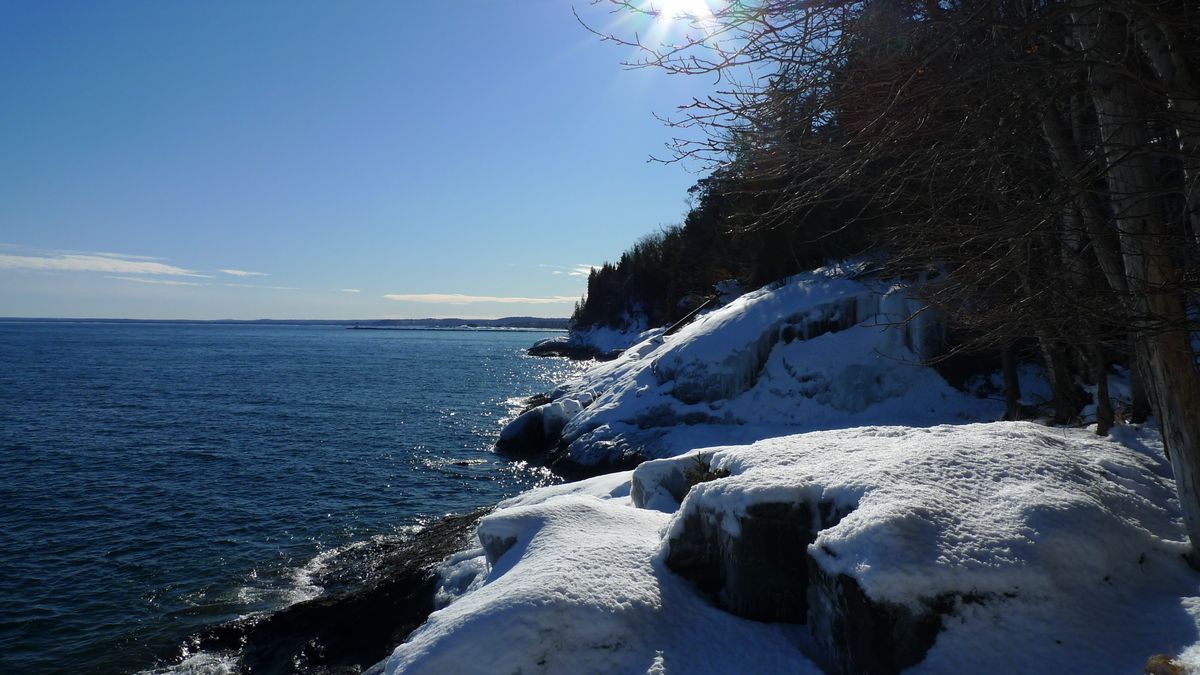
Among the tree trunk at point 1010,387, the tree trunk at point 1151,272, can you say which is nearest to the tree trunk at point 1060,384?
the tree trunk at point 1010,387

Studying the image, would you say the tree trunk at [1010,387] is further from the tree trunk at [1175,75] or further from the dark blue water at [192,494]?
the dark blue water at [192,494]

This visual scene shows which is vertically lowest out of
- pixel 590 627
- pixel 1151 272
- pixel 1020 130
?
pixel 590 627

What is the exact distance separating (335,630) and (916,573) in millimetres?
8911

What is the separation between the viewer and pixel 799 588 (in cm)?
684

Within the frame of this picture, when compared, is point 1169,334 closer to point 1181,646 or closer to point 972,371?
point 1181,646

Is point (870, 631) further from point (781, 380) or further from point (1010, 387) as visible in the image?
point (781, 380)

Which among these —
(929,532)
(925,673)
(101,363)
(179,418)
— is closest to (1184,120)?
(929,532)

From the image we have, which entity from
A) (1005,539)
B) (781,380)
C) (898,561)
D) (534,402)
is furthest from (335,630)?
(534,402)

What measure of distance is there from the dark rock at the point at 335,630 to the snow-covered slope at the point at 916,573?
335 centimetres

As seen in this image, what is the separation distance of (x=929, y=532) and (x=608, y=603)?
10.3 feet

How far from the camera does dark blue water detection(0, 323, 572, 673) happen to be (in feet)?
37.3

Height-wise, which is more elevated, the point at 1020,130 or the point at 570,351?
the point at 1020,130

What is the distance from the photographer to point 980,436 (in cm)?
779

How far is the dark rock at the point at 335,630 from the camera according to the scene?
31.6 ft
